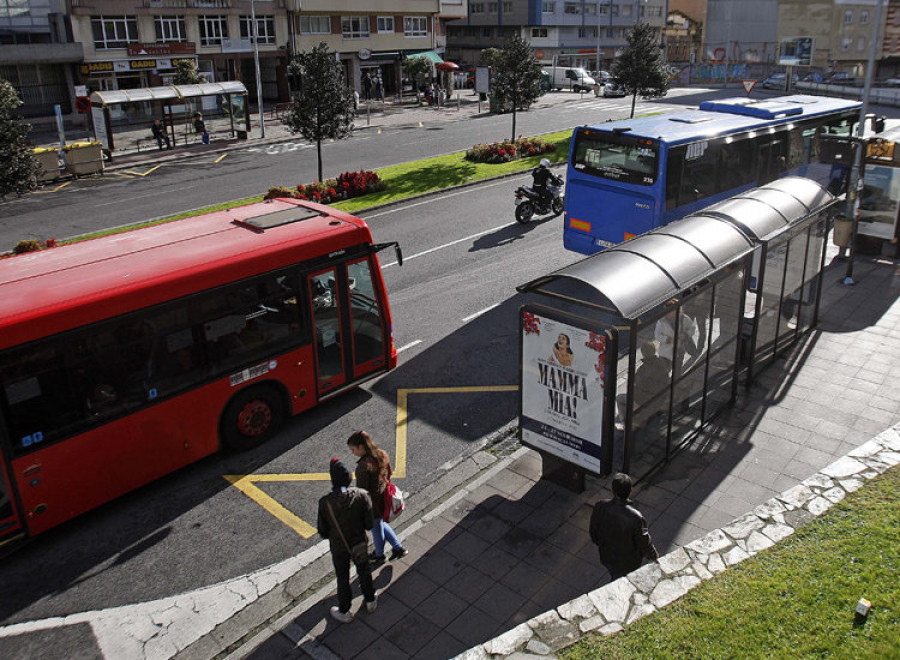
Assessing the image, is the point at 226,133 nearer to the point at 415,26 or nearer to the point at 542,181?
the point at 542,181

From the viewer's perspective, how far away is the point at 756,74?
257 ft

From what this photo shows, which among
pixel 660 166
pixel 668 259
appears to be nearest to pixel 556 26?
pixel 660 166

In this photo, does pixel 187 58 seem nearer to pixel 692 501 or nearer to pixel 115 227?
pixel 115 227

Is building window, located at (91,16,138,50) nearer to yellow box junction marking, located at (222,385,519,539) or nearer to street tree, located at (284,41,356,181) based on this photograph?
street tree, located at (284,41,356,181)

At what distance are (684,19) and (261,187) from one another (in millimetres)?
77047

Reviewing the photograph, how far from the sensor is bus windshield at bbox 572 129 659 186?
49.1 ft

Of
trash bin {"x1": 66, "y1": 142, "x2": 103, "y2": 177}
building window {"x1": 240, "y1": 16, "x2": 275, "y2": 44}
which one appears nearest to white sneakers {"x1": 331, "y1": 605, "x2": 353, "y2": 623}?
trash bin {"x1": 66, "y1": 142, "x2": 103, "y2": 177}

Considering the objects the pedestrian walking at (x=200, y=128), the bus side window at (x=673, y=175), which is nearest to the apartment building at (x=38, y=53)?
the pedestrian walking at (x=200, y=128)

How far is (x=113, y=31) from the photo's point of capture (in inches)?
1799

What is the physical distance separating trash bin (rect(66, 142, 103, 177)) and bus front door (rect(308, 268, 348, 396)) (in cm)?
2517

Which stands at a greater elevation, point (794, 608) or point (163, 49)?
point (163, 49)

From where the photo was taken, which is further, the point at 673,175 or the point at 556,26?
the point at 556,26

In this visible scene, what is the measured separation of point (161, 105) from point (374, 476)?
39237 millimetres

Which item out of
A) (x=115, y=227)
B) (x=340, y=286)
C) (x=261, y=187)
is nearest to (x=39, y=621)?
(x=340, y=286)
